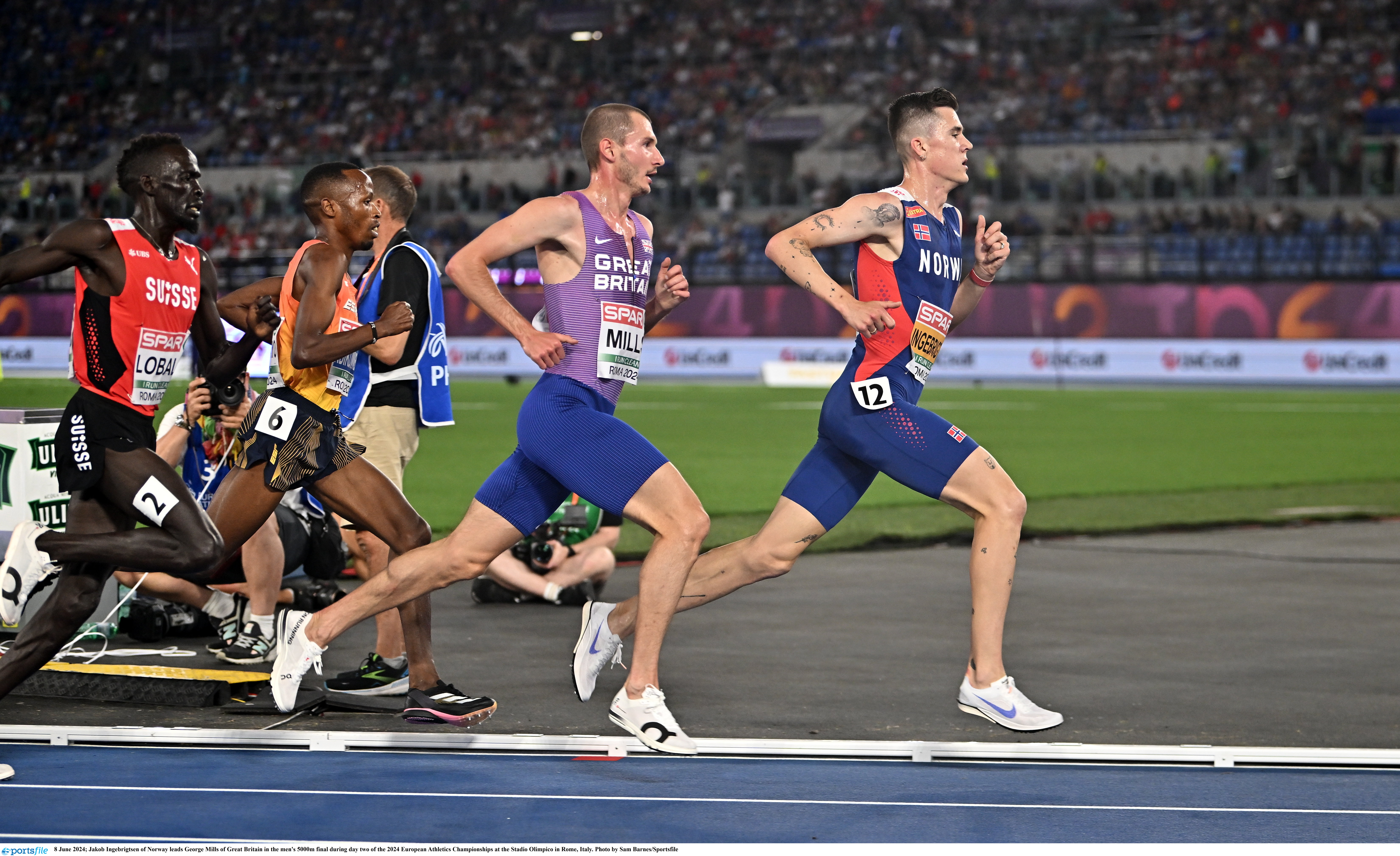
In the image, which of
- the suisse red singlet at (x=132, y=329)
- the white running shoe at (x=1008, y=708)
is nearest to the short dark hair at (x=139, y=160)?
the suisse red singlet at (x=132, y=329)

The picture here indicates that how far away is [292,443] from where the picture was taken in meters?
5.74

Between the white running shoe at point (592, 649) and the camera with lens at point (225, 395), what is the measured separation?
1.80 meters

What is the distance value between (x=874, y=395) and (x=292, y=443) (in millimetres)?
2147

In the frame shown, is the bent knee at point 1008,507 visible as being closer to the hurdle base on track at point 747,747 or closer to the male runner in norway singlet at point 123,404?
the hurdle base on track at point 747,747

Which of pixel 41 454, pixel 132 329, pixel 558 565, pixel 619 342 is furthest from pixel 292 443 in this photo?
pixel 558 565

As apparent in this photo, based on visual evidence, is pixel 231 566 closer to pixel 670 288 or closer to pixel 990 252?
pixel 670 288

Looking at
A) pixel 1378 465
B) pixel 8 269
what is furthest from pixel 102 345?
pixel 1378 465

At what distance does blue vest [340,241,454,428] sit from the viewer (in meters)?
6.74

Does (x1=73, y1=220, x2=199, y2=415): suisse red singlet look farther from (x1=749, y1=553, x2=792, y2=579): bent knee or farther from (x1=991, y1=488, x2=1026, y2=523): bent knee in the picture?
(x1=991, y1=488, x2=1026, y2=523): bent knee

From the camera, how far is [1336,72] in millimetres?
39250

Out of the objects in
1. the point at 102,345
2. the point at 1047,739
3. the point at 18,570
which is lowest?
the point at 1047,739

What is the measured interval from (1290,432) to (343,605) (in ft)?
60.8

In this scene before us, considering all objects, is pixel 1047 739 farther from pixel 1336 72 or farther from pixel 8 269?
pixel 1336 72

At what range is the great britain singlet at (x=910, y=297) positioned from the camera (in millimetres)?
5926
